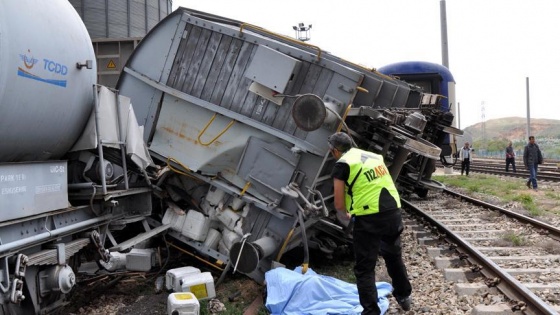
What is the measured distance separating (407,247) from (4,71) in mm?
5896

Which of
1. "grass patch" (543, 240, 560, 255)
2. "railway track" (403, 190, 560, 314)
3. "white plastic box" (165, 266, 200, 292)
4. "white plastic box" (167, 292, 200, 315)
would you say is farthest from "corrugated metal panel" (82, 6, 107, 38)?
"grass patch" (543, 240, 560, 255)

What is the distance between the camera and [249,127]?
6.14 meters

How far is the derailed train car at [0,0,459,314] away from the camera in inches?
169

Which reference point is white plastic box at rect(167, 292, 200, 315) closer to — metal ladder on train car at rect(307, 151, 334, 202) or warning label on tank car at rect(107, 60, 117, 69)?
metal ladder on train car at rect(307, 151, 334, 202)

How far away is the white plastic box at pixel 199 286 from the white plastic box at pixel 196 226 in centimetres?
93

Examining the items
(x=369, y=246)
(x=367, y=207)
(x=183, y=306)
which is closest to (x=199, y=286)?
(x=183, y=306)

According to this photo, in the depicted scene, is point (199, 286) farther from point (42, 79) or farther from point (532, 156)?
point (532, 156)

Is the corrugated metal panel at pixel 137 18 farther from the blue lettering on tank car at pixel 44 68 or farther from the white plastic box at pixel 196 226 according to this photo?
the blue lettering on tank car at pixel 44 68

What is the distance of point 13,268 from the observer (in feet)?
13.2

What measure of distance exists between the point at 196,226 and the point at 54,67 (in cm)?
266

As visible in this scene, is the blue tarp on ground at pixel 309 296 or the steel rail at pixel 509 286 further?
the blue tarp on ground at pixel 309 296

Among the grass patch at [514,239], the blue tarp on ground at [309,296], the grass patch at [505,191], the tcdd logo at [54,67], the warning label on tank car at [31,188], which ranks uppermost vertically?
the grass patch at [505,191]

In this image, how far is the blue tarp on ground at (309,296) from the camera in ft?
15.4

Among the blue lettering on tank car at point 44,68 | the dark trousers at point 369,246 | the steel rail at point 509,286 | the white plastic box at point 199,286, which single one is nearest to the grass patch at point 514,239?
the steel rail at point 509,286
